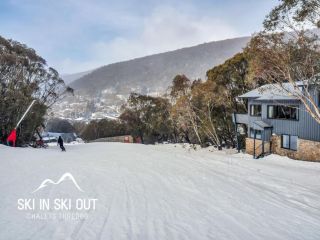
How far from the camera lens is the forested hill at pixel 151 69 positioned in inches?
6658

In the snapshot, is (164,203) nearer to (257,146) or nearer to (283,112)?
(283,112)

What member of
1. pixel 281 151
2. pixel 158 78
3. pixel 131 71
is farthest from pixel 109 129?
pixel 131 71

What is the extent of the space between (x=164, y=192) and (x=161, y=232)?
3428 mm

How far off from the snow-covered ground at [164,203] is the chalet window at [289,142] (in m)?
9.37

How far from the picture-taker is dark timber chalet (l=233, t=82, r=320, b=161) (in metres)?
21.8

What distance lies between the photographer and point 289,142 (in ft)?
79.4

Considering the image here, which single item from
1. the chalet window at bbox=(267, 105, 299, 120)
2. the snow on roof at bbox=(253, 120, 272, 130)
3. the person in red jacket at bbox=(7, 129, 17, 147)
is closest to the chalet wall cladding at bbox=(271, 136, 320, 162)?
the snow on roof at bbox=(253, 120, 272, 130)

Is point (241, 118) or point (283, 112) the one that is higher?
point (283, 112)

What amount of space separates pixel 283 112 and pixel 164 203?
773 inches

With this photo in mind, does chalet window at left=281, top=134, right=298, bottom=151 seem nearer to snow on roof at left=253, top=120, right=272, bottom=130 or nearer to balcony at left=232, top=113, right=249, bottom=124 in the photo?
snow on roof at left=253, top=120, right=272, bottom=130

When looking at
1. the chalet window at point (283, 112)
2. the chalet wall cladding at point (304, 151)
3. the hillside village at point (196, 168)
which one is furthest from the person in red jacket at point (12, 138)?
the chalet wall cladding at point (304, 151)

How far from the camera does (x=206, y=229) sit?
6797 mm

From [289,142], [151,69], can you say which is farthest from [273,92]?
[151,69]

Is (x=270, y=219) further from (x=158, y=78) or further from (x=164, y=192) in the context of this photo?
(x=158, y=78)
